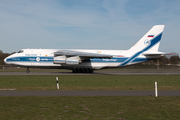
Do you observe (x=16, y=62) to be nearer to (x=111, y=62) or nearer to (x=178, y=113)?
(x=111, y=62)

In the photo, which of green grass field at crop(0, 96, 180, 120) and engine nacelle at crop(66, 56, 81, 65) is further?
engine nacelle at crop(66, 56, 81, 65)

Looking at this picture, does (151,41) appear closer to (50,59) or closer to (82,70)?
(82,70)

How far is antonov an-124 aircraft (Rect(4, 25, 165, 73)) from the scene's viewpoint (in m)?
37.1

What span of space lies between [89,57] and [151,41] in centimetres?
1311

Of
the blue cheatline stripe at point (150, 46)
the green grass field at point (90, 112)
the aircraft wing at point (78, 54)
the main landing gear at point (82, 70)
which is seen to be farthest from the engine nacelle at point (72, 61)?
the green grass field at point (90, 112)

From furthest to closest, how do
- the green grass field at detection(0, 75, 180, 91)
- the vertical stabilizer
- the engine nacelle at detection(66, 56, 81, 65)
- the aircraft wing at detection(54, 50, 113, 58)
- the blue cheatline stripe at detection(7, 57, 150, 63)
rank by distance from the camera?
the vertical stabilizer < the blue cheatline stripe at detection(7, 57, 150, 63) < the engine nacelle at detection(66, 56, 81, 65) < the aircraft wing at detection(54, 50, 113, 58) < the green grass field at detection(0, 75, 180, 91)

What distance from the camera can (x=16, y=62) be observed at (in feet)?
124

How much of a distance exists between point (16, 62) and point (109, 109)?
106 feet

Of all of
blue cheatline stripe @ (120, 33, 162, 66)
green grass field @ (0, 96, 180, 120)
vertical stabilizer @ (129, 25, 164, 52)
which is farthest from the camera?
vertical stabilizer @ (129, 25, 164, 52)

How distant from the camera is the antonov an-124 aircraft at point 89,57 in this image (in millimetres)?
37094

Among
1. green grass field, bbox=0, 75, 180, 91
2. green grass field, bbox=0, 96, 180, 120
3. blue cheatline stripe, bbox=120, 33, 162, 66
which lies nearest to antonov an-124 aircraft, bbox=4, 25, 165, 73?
blue cheatline stripe, bbox=120, 33, 162, 66

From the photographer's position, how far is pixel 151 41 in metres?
41.1

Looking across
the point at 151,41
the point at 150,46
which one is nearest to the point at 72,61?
the point at 150,46

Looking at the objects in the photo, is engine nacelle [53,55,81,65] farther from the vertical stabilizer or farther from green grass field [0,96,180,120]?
green grass field [0,96,180,120]
